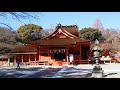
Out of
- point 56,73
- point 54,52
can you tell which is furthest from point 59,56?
point 56,73

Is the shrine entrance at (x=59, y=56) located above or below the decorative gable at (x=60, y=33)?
below

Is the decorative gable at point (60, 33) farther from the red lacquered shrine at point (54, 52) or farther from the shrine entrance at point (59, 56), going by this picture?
the shrine entrance at point (59, 56)

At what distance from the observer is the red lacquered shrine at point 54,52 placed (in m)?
17.3

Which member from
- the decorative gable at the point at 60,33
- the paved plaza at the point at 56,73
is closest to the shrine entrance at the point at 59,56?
the decorative gable at the point at 60,33

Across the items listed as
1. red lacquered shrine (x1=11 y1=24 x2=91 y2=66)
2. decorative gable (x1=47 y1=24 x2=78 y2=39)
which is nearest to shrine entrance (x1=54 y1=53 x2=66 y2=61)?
red lacquered shrine (x1=11 y1=24 x2=91 y2=66)

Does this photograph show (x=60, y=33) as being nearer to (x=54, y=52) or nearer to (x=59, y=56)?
(x=59, y=56)

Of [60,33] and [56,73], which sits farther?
[60,33]

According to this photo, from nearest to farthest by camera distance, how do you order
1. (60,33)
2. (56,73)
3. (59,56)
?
(56,73) < (59,56) < (60,33)

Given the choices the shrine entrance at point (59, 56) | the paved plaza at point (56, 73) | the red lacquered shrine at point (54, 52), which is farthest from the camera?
the shrine entrance at point (59, 56)

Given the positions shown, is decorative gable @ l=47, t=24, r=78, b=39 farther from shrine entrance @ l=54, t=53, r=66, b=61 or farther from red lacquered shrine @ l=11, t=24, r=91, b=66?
shrine entrance @ l=54, t=53, r=66, b=61

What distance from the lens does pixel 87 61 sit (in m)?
17.6

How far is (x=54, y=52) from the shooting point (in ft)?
57.9

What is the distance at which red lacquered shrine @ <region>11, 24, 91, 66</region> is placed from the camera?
17.3 metres
